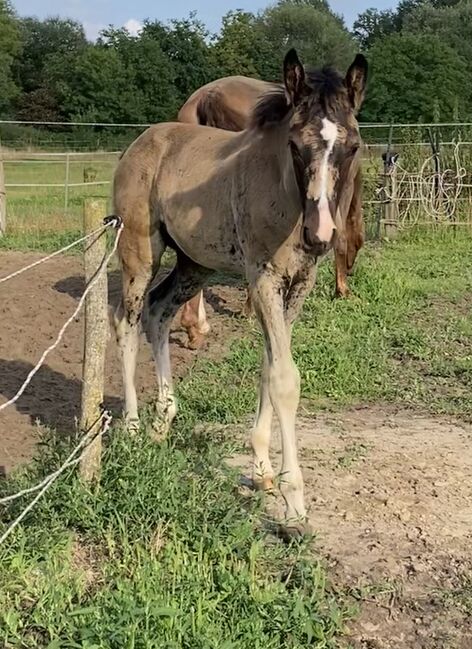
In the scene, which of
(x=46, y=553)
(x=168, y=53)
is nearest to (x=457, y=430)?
(x=46, y=553)

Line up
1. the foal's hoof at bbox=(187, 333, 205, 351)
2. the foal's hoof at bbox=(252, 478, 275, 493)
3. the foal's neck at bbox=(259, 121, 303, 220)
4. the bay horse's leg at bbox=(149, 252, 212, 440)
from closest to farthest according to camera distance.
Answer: the foal's neck at bbox=(259, 121, 303, 220) → the foal's hoof at bbox=(252, 478, 275, 493) → the bay horse's leg at bbox=(149, 252, 212, 440) → the foal's hoof at bbox=(187, 333, 205, 351)

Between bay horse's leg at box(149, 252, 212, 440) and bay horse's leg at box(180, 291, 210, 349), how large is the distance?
6.32 feet

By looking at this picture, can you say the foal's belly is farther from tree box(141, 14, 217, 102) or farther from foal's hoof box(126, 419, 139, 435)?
tree box(141, 14, 217, 102)

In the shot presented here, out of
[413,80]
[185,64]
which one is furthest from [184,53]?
[413,80]

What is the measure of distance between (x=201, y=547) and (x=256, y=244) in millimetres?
1463

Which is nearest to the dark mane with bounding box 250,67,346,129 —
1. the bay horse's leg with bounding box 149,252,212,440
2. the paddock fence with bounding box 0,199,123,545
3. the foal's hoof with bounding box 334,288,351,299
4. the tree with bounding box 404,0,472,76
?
the paddock fence with bounding box 0,199,123,545

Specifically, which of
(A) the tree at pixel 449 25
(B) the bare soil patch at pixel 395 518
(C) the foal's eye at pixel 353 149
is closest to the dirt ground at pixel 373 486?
(B) the bare soil patch at pixel 395 518

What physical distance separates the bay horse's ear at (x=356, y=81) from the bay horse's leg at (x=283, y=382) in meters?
0.89

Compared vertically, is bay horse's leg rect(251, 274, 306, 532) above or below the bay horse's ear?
below

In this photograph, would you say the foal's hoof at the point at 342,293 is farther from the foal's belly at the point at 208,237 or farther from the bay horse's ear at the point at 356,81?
the bay horse's ear at the point at 356,81

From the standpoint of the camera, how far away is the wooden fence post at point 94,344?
3.60 m

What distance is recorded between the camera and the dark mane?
3500 mm

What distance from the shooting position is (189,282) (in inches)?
210

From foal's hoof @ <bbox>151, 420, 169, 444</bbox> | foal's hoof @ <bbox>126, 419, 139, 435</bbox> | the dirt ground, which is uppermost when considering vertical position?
foal's hoof @ <bbox>126, 419, 139, 435</bbox>
